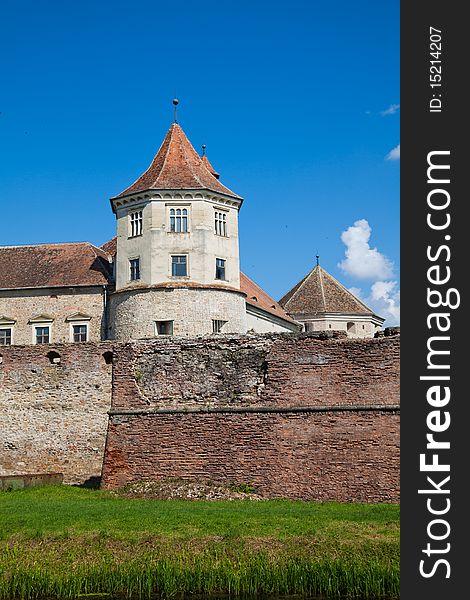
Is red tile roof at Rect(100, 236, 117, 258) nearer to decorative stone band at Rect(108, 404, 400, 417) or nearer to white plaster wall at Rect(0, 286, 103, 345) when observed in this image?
white plaster wall at Rect(0, 286, 103, 345)

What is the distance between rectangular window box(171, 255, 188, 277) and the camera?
34.4 m

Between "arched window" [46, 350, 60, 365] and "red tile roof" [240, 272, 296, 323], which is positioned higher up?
"red tile roof" [240, 272, 296, 323]

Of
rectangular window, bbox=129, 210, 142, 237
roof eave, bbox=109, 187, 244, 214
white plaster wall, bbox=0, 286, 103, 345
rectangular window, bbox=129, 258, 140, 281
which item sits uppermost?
roof eave, bbox=109, 187, 244, 214

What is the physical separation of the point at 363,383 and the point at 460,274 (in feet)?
21.7

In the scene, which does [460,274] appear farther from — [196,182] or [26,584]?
[196,182]

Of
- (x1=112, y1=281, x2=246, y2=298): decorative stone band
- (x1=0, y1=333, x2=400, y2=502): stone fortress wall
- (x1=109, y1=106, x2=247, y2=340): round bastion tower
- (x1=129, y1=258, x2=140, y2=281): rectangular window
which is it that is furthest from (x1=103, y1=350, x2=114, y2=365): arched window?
(x1=129, y1=258, x2=140, y2=281): rectangular window

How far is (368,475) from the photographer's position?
18.4 metres

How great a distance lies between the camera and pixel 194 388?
66.7ft

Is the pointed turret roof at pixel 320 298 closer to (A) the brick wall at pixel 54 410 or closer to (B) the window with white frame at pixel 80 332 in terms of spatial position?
(B) the window with white frame at pixel 80 332

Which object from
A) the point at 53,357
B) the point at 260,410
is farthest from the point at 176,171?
the point at 260,410

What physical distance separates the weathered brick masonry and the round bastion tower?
1269cm

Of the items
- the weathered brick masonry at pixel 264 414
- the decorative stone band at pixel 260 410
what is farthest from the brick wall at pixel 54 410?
the decorative stone band at pixel 260 410

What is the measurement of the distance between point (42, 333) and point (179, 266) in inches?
276

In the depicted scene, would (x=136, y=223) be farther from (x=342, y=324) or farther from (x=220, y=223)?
(x=342, y=324)
